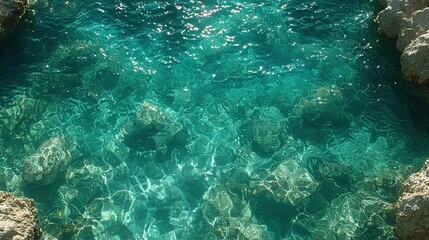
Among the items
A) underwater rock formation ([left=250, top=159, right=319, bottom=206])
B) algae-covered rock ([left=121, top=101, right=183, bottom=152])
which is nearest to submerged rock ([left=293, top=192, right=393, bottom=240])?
underwater rock formation ([left=250, top=159, right=319, bottom=206])

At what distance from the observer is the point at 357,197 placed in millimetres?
15781

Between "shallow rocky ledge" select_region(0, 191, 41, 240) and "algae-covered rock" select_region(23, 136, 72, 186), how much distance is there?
2.03 m

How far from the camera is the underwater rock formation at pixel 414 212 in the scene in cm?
1325

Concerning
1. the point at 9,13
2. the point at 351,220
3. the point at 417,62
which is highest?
the point at 9,13

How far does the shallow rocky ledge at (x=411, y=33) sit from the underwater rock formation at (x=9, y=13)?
1815 centimetres

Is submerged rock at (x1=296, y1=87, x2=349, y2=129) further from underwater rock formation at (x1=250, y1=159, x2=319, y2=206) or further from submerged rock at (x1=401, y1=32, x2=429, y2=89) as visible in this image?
submerged rock at (x1=401, y1=32, x2=429, y2=89)

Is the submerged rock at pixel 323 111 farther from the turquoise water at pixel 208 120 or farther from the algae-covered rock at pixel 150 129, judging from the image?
the algae-covered rock at pixel 150 129

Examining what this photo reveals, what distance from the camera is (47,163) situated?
53.2 ft

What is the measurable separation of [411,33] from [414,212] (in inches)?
360

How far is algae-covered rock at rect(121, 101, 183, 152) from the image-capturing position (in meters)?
17.5

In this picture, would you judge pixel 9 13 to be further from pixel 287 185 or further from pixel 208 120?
pixel 287 185

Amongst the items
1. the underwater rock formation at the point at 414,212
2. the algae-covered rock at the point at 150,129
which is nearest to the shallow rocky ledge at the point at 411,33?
the underwater rock formation at the point at 414,212

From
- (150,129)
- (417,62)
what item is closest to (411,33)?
(417,62)

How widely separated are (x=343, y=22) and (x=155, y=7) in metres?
10.1
